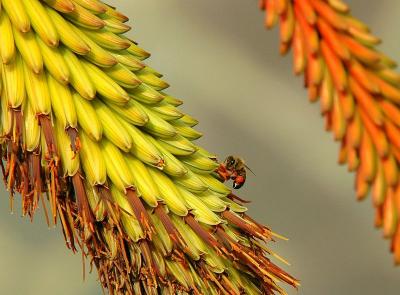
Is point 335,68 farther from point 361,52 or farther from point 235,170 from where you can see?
point 235,170

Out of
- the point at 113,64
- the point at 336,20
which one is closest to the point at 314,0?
the point at 336,20

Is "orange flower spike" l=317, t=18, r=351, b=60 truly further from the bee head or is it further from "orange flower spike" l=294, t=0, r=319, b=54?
the bee head

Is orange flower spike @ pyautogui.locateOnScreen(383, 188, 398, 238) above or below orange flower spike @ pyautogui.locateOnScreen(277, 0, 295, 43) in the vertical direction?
below

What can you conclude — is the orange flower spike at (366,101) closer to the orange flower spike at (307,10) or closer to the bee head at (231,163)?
the orange flower spike at (307,10)

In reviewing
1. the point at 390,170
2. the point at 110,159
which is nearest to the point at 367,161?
the point at 390,170

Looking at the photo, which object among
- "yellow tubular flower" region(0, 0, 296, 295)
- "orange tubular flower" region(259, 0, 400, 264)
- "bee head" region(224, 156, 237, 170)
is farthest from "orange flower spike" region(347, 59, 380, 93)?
"bee head" region(224, 156, 237, 170)

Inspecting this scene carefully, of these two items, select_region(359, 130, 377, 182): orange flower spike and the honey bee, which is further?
the honey bee

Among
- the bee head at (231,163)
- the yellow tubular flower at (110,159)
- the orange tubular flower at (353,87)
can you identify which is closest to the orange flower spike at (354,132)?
the orange tubular flower at (353,87)
